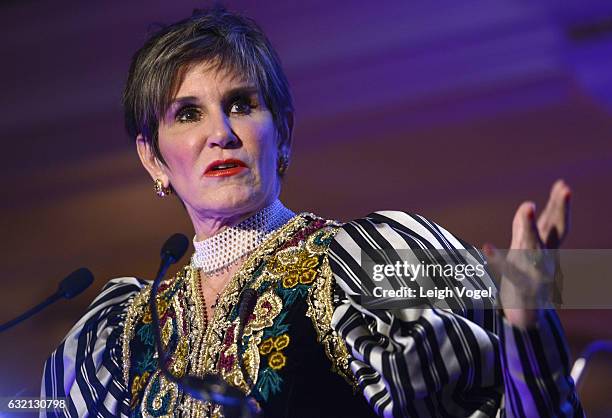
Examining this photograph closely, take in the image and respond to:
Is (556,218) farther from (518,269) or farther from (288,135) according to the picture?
(288,135)

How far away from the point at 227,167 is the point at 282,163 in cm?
17

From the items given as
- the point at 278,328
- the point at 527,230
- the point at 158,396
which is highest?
the point at 527,230

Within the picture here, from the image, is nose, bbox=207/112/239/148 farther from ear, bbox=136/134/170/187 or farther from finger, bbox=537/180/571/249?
finger, bbox=537/180/571/249

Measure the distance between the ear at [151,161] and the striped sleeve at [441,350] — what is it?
539mm

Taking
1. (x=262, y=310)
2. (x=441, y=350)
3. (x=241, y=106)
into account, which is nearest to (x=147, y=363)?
(x=262, y=310)

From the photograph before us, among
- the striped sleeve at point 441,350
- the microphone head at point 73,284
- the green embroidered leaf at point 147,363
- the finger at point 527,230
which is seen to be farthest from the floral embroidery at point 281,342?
the finger at point 527,230

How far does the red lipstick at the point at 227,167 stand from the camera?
6.03ft

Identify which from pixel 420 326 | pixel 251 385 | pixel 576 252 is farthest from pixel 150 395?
pixel 576 252

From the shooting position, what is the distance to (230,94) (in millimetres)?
1877

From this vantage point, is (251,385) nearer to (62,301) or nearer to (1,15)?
(62,301)

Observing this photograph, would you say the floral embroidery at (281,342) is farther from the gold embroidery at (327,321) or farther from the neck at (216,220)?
the neck at (216,220)

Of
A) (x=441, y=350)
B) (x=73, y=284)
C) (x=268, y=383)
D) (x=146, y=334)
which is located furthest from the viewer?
(x=146, y=334)

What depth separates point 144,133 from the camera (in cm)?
204

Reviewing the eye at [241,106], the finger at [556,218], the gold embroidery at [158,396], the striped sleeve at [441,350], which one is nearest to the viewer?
the finger at [556,218]
